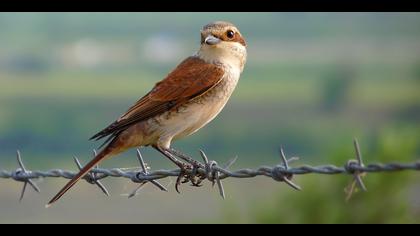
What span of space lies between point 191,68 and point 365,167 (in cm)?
235

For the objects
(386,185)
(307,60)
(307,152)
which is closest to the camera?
(386,185)

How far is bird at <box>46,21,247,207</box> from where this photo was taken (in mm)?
7242

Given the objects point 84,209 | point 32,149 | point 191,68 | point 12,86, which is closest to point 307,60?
point 12,86

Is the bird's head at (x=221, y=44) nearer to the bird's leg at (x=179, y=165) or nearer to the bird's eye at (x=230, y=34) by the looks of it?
the bird's eye at (x=230, y=34)

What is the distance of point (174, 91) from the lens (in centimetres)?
735

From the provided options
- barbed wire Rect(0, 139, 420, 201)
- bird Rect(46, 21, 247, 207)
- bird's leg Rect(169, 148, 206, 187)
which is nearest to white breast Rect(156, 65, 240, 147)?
bird Rect(46, 21, 247, 207)

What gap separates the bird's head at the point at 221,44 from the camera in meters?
7.59

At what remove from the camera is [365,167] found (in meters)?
5.49

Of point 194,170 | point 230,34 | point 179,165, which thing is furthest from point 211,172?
point 230,34

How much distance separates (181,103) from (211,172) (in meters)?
0.99

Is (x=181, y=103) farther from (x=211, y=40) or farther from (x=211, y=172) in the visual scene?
(x=211, y=172)

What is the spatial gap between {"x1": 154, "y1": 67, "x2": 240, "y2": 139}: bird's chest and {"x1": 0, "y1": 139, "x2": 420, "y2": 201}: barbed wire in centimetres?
19

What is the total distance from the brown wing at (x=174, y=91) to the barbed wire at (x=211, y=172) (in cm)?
36

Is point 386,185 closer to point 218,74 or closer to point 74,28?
point 218,74
